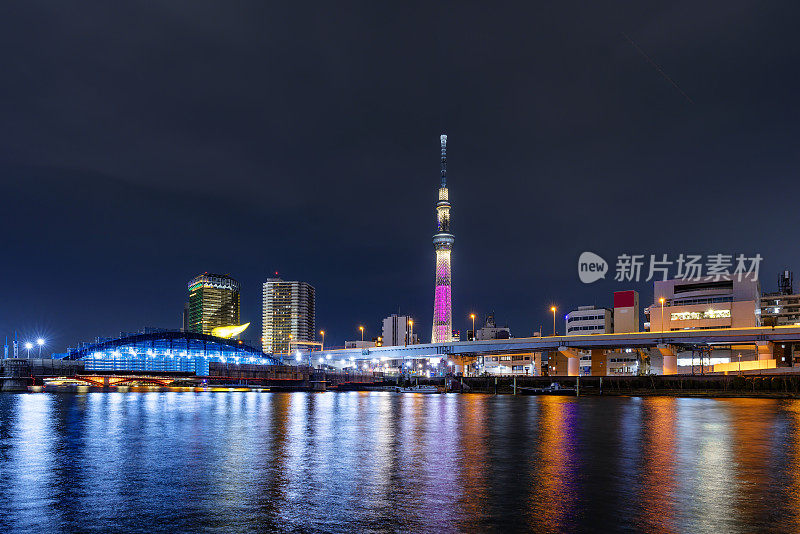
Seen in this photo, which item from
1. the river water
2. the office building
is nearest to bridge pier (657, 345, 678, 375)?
the office building

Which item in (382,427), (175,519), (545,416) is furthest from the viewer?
(545,416)

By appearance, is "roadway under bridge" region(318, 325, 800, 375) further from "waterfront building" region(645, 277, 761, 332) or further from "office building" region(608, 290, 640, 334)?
"office building" region(608, 290, 640, 334)

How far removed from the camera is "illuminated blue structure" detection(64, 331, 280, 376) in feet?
510

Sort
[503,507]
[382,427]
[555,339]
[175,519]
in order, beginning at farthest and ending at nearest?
[555,339] < [382,427] < [503,507] < [175,519]

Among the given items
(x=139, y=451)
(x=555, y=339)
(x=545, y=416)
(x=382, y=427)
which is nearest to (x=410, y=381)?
(x=555, y=339)

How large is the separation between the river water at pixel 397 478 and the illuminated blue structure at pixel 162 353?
116m

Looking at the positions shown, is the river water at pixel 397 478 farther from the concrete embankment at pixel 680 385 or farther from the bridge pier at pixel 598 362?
the bridge pier at pixel 598 362

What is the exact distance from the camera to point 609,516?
63.2ft

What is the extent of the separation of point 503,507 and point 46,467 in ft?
71.7

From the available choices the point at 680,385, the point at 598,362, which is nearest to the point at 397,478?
the point at 680,385

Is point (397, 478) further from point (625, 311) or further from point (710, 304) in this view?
point (625, 311)

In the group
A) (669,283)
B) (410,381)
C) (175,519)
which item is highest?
(669,283)

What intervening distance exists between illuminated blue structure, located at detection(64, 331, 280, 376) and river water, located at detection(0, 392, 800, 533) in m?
116

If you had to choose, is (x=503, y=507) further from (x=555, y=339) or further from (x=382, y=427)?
(x=555, y=339)
